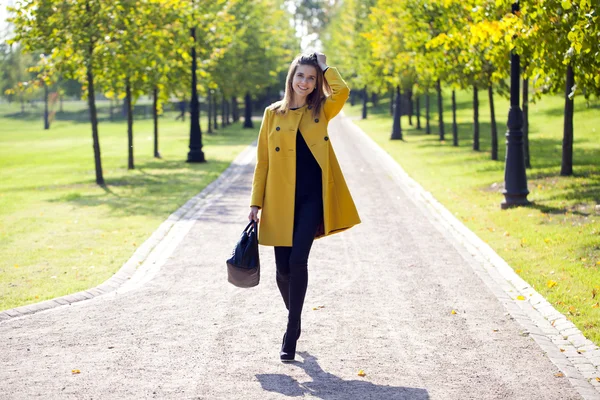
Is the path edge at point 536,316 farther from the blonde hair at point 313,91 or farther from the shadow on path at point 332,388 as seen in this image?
the blonde hair at point 313,91

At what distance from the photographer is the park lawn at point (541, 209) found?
337 inches

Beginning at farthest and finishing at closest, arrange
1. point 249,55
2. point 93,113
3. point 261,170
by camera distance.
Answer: point 249,55 < point 93,113 < point 261,170

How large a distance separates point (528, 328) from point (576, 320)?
439 millimetres

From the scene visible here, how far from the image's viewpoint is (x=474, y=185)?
61.6 ft

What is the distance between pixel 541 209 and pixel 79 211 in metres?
8.31

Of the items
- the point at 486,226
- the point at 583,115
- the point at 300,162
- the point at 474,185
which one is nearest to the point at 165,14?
the point at 474,185

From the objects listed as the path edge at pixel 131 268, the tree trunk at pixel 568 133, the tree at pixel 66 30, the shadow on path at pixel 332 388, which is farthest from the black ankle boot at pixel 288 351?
the tree at pixel 66 30

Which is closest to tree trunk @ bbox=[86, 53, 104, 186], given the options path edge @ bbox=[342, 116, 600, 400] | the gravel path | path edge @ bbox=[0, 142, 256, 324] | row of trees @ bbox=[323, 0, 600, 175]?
path edge @ bbox=[0, 142, 256, 324]

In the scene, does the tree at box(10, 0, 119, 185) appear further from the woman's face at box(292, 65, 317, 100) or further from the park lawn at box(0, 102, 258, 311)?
the woman's face at box(292, 65, 317, 100)

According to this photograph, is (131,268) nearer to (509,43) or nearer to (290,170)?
(290,170)

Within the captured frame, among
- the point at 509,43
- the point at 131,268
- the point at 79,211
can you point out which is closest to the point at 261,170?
the point at 131,268

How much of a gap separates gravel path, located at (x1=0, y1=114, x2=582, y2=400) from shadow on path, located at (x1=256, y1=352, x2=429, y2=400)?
0.04 ft

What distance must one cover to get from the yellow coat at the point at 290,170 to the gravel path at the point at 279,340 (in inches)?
37.0

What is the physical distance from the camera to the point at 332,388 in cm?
549
